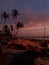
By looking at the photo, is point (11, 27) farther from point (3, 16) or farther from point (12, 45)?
point (12, 45)

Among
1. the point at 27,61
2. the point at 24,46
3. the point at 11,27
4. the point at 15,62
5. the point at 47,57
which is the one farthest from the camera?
the point at 11,27

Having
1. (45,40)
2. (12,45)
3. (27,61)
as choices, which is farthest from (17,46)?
(27,61)

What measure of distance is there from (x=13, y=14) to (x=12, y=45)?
33.3 m

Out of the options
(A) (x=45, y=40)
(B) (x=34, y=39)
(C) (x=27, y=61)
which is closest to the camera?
(C) (x=27, y=61)

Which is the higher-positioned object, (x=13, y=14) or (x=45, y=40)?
(x=13, y=14)

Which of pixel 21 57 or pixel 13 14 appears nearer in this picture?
pixel 21 57

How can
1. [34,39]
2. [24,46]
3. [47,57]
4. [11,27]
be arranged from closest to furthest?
1. [47,57]
2. [24,46]
3. [34,39]
4. [11,27]

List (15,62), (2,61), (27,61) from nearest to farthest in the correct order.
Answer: (15,62) → (27,61) → (2,61)

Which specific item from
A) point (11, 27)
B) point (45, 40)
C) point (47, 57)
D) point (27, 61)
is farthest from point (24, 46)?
point (11, 27)

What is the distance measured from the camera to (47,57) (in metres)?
19.4

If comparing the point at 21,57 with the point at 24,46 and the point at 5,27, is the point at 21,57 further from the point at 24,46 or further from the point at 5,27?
the point at 5,27

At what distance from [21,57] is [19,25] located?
50101mm

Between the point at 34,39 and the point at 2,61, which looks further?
the point at 34,39

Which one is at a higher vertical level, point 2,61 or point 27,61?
point 27,61
